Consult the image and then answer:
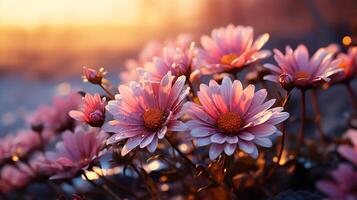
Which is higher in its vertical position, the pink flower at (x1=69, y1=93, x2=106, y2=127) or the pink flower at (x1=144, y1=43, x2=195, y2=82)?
the pink flower at (x1=144, y1=43, x2=195, y2=82)

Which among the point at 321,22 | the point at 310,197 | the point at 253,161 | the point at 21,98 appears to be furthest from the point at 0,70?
the point at 310,197

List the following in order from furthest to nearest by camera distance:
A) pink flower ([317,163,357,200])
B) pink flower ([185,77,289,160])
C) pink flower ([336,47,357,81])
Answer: pink flower ([336,47,357,81]) < pink flower ([185,77,289,160]) < pink flower ([317,163,357,200])

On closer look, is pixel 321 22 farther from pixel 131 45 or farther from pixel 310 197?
pixel 131 45

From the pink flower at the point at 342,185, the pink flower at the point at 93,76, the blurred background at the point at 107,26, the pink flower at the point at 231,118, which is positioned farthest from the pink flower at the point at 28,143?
the blurred background at the point at 107,26

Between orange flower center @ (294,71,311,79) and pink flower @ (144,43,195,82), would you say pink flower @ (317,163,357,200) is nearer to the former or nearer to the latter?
orange flower center @ (294,71,311,79)

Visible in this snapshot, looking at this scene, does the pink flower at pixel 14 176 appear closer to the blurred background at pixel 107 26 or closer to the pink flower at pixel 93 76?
the pink flower at pixel 93 76

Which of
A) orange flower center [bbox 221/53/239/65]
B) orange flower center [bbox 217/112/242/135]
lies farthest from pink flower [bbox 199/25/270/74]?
orange flower center [bbox 217/112/242/135]

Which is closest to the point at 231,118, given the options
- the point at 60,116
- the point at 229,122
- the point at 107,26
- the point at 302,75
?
the point at 229,122

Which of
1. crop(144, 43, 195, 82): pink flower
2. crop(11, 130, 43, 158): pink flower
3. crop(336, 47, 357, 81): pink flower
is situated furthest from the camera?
crop(11, 130, 43, 158): pink flower

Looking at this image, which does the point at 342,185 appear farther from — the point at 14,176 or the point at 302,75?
the point at 14,176
